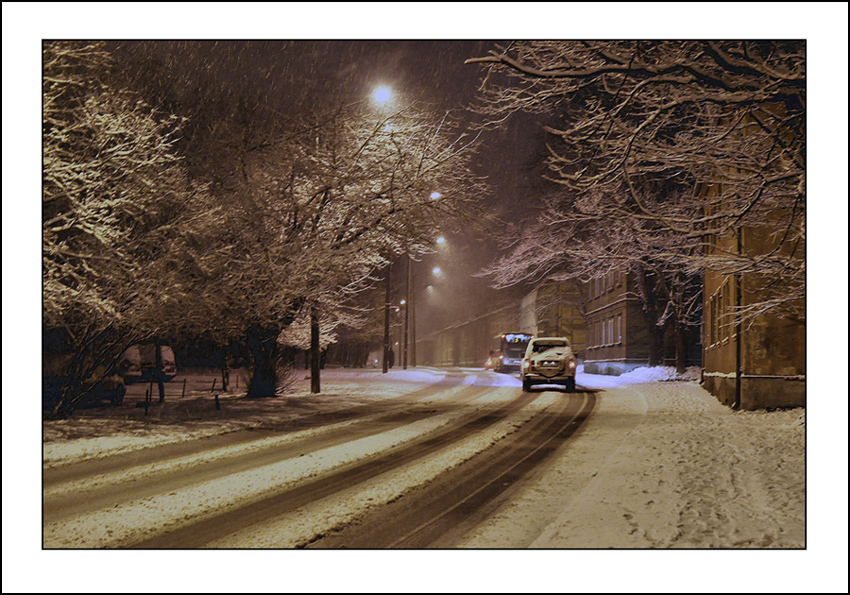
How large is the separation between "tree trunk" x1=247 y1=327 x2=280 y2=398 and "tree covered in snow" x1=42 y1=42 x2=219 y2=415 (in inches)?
242

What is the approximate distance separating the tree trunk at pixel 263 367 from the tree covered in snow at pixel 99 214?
20.2 feet

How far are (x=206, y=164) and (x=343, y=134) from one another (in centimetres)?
398

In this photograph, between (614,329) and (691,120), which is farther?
(614,329)

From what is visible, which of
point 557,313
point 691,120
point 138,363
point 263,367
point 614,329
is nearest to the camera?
point 691,120

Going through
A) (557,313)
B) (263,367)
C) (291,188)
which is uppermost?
(291,188)

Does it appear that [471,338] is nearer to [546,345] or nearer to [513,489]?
[546,345]

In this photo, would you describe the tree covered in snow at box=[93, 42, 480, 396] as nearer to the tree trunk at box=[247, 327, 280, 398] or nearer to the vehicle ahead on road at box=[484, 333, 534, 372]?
the tree trunk at box=[247, 327, 280, 398]

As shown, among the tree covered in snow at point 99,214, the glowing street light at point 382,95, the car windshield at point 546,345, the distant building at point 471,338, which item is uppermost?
the glowing street light at point 382,95

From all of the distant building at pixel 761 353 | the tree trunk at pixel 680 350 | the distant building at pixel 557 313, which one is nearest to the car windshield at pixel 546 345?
the tree trunk at pixel 680 350

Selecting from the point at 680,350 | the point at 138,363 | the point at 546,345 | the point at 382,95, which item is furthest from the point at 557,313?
the point at 382,95

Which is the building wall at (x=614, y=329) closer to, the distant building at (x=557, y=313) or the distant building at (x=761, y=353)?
the distant building at (x=557, y=313)

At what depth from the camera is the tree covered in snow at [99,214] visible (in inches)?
469

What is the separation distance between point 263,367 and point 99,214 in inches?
433

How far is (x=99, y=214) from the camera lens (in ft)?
40.6
